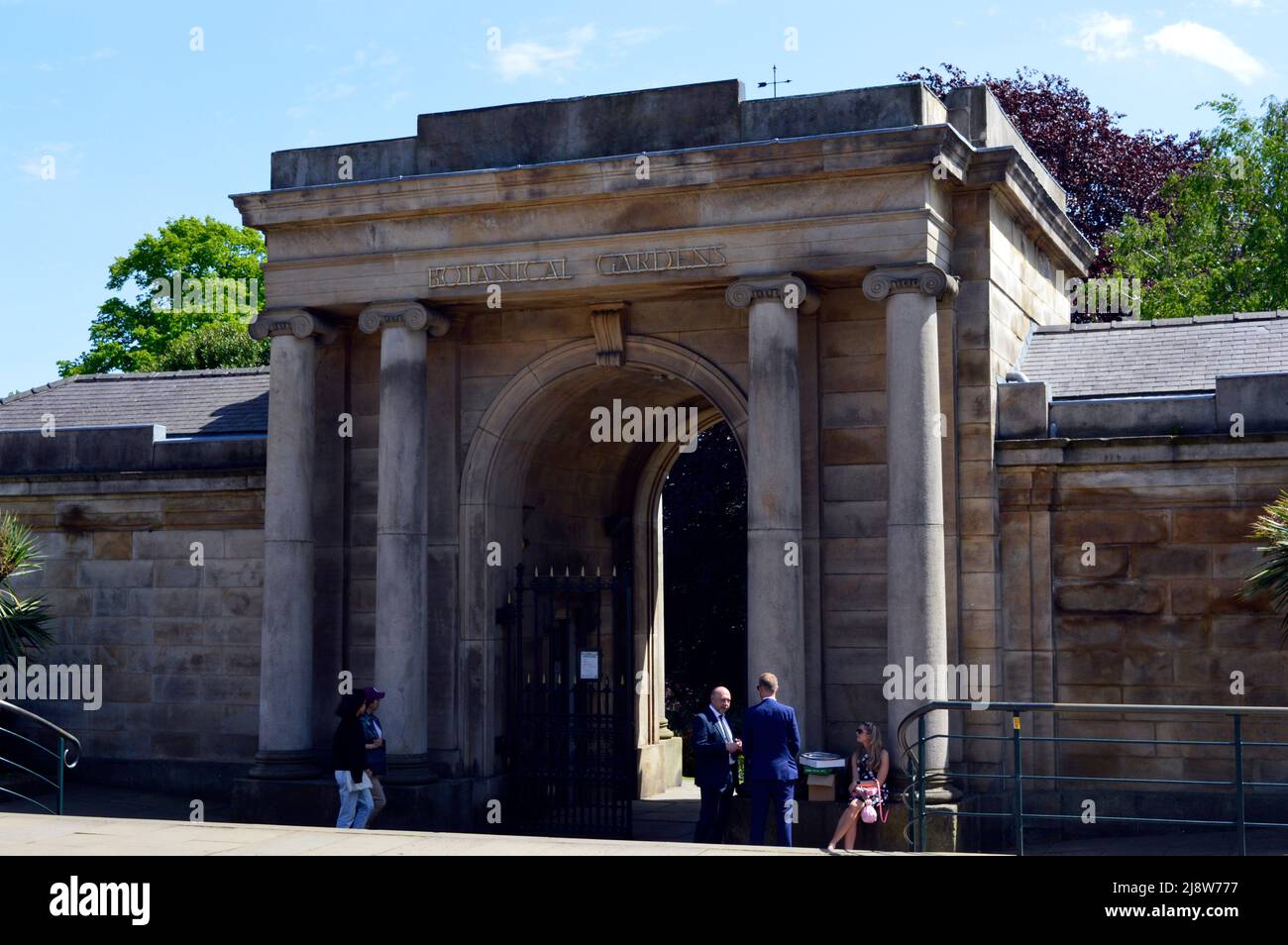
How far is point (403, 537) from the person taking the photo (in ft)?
57.5

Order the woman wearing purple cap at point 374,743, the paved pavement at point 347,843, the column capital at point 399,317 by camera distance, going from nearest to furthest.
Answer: the paved pavement at point 347,843
the woman wearing purple cap at point 374,743
the column capital at point 399,317

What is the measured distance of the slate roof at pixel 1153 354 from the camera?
697 inches

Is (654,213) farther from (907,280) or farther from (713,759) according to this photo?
(713,759)

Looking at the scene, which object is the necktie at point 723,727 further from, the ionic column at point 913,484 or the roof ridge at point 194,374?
the roof ridge at point 194,374

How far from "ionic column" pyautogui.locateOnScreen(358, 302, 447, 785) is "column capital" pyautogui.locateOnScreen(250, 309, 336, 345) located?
1.99 ft

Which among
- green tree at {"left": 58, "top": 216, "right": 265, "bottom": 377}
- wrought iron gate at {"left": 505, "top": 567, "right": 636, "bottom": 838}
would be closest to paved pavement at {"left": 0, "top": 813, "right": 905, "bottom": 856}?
wrought iron gate at {"left": 505, "top": 567, "right": 636, "bottom": 838}

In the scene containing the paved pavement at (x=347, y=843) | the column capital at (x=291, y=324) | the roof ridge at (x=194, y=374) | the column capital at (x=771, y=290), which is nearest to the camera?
the paved pavement at (x=347, y=843)

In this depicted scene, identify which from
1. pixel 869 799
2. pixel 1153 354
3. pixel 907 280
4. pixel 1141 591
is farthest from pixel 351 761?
pixel 1153 354

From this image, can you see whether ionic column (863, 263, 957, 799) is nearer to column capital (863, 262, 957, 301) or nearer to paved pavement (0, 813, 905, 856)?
column capital (863, 262, 957, 301)

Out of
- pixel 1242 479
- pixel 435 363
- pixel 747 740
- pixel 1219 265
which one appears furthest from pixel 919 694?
pixel 1219 265

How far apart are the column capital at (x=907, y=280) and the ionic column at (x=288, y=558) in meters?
6.40

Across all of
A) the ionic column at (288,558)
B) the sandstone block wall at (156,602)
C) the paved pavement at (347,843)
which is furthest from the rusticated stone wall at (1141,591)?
the sandstone block wall at (156,602)

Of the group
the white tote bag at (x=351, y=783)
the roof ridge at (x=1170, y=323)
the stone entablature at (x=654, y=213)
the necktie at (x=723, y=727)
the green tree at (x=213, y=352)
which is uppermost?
the green tree at (x=213, y=352)

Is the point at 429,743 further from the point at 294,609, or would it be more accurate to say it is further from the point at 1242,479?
the point at 1242,479
